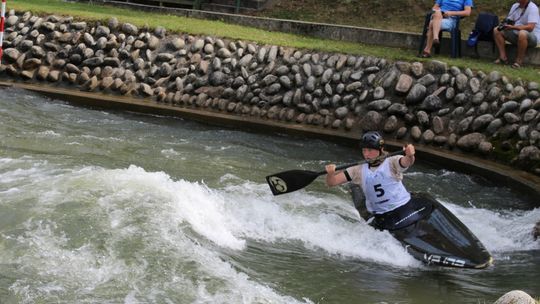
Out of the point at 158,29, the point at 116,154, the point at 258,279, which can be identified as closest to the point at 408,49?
the point at 158,29

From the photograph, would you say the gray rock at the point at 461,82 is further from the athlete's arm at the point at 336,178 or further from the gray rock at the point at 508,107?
the athlete's arm at the point at 336,178

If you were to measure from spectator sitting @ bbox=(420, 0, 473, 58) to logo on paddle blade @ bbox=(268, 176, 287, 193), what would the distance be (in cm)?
524

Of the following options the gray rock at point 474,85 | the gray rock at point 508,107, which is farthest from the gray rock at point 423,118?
the gray rock at point 508,107

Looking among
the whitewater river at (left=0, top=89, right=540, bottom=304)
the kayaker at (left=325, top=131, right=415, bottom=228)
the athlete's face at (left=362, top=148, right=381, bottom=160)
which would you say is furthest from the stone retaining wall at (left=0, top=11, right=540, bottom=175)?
the athlete's face at (left=362, top=148, right=381, bottom=160)

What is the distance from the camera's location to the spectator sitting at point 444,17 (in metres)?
12.2

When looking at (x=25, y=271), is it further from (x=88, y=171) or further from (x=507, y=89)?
(x=507, y=89)

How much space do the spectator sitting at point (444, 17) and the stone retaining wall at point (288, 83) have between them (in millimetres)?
694

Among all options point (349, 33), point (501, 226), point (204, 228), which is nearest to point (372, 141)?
point (204, 228)

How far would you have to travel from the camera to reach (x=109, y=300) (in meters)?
5.44

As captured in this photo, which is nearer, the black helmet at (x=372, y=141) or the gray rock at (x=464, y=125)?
the black helmet at (x=372, y=141)

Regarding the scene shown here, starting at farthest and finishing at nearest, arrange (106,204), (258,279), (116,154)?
Answer: (116,154) → (106,204) → (258,279)

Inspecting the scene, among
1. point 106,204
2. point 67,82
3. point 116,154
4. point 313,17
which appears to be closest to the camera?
point 106,204

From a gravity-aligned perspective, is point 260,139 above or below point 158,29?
below

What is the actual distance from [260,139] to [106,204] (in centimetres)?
438
